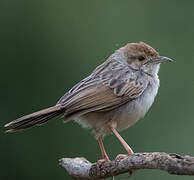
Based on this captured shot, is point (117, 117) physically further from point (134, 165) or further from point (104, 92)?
point (134, 165)

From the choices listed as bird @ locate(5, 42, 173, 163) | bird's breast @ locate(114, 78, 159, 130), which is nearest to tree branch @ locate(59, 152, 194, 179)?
bird @ locate(5, 42, 173, 163)

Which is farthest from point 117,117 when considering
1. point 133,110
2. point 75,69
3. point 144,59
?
point 75,69

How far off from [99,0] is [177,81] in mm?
3451

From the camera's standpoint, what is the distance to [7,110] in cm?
987

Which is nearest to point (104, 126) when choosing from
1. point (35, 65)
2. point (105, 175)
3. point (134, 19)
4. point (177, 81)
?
point (105, 175)

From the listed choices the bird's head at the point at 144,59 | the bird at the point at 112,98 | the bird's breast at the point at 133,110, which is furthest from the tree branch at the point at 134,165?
the bird's head at the point at 144,59

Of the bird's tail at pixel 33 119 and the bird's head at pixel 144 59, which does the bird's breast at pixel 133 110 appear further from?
the bird's tail at pixel 33 119

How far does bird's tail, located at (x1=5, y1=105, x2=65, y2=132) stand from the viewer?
675 centimetres

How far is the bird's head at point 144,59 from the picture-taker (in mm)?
7746

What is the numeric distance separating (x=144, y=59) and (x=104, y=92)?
0.94 m

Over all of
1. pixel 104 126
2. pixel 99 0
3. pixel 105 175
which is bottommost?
pixel 105 175

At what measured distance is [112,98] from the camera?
23.5ft

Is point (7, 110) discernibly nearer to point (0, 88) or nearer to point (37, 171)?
point (0, 88)

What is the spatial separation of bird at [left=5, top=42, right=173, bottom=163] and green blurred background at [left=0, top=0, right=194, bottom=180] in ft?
6.13
